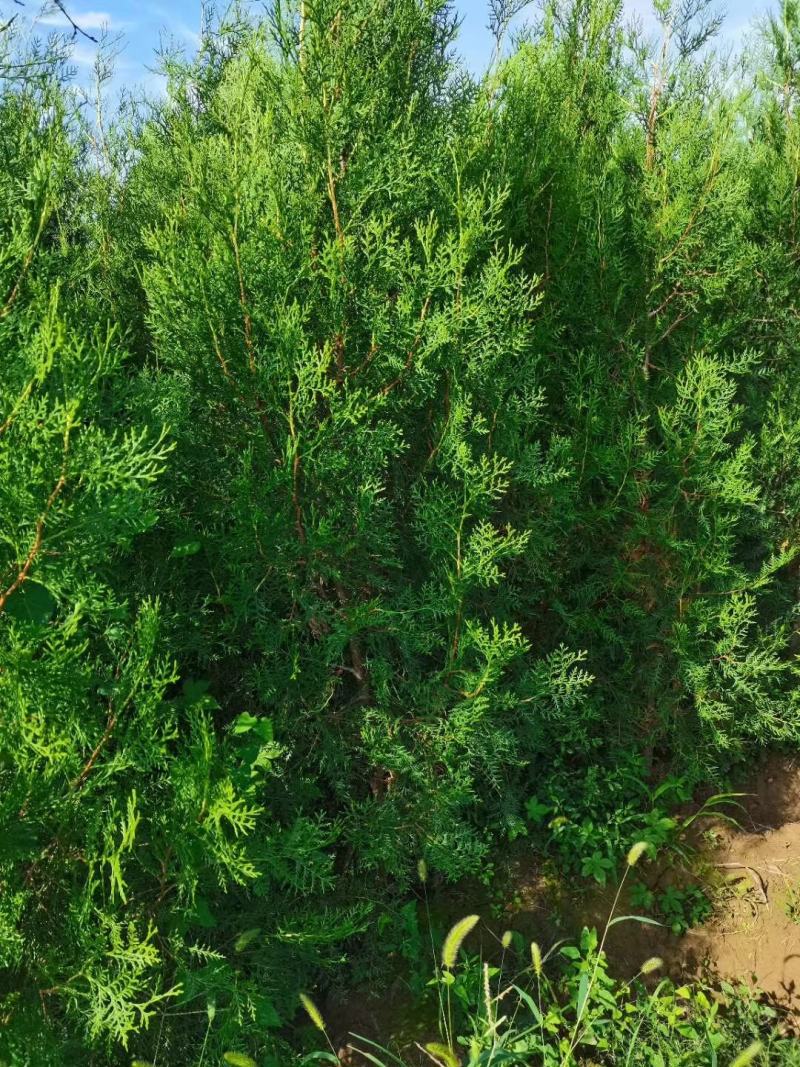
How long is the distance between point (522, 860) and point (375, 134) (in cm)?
387

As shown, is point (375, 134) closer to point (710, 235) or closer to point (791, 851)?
point (710, 235)

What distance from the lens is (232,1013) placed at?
3.03 m

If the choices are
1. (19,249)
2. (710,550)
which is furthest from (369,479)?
(710,550)

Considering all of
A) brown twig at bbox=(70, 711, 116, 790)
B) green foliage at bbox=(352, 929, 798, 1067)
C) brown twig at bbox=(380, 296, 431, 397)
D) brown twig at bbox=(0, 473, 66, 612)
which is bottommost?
green foliage at bbox=(352, 929, 798, 1067)

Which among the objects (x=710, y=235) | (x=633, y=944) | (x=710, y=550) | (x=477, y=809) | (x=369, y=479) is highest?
(x=710, y=235)

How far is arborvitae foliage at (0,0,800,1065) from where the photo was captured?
2.73 meters

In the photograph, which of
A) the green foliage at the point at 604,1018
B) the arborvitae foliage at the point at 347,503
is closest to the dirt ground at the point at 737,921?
the green foliage at the point at 604,1018

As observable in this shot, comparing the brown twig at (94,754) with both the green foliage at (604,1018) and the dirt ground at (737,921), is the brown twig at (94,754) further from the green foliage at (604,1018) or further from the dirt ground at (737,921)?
the dirt ground at (737,921)

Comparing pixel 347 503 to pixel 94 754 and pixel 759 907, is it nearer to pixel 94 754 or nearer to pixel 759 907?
pixel 94 754

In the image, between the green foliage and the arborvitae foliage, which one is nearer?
the arborvitae foliage

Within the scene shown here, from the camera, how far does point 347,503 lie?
3541 mm

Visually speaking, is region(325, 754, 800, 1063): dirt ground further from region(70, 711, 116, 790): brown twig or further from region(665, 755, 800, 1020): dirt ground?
region(70, 711, 116, 790): brown twig

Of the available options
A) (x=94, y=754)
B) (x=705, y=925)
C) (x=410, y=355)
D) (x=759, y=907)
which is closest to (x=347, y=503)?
(x=410, y=355)

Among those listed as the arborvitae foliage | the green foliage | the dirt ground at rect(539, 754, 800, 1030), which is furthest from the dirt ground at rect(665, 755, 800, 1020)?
the arborvitae foliage
